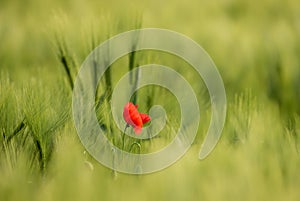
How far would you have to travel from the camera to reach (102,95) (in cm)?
107

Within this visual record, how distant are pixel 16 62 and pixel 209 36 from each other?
1.34 ft

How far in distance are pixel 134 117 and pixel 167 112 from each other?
0.33ft

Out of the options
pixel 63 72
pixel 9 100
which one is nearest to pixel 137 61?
pixel 63 72

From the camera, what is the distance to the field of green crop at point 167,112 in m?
0.81

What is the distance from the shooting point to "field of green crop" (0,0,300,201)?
2.65 ft

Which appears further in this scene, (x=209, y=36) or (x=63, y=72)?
(x=209, y=36)

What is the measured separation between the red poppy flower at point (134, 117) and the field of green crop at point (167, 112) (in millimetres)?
22

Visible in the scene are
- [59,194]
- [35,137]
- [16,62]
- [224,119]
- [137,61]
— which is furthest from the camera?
[16,62]

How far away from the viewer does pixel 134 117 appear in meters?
0.97

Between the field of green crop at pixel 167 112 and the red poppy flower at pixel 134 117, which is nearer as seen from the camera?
the field of green crop at pixel 167 112

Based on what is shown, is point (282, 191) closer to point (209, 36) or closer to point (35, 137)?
point (35, 137)

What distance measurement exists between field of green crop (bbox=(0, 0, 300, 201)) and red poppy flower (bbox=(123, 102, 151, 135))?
0.07ft

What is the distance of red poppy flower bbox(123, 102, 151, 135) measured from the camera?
38.1 inches

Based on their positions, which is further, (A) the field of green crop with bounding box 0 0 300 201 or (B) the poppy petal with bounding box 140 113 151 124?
(B) the poppy petal with bounding box 140 113 151 124
